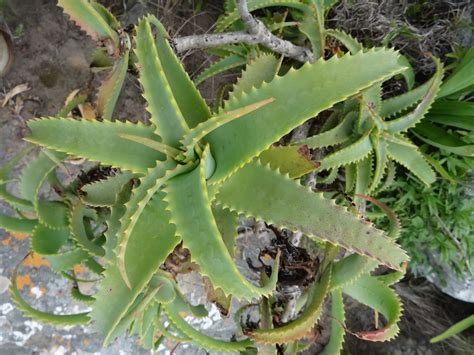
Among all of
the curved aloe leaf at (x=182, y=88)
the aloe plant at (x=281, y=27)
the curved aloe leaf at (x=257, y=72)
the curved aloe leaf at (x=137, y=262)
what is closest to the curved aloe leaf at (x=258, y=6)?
the aloe plant at (x=281, y=27)

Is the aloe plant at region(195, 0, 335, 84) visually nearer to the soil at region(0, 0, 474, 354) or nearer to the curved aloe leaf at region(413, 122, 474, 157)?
the soil at region(0, 0, 474, 354)

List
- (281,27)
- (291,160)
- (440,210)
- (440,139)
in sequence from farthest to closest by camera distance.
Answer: (440,210), (440,139), (281,27), (291,160)

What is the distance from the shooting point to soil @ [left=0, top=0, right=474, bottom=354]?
1.16 meters

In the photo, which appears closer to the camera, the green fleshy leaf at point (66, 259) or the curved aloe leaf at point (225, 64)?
the green fleshy leaf at point (66, 259)

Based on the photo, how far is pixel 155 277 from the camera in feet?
2.43

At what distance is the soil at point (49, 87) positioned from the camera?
1158 mm

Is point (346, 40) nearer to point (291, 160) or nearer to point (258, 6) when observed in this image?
point (258, 6)

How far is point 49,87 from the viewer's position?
1185 millimetres

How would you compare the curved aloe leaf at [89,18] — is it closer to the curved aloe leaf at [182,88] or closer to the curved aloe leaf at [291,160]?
the curved aloe leaf at [182,88]

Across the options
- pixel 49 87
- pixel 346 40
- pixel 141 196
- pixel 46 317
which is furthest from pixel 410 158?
pixel 49 87

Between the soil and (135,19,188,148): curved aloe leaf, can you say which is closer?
(135,19,188,148): curved aloe leaf

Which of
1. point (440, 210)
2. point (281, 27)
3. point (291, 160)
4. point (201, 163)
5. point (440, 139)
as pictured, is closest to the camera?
point (201, 163)

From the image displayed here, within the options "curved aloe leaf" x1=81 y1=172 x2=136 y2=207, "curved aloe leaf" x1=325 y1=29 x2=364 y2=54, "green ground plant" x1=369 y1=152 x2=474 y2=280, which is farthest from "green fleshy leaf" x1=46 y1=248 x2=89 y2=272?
"green ground plant" x1=369 y1=152 x2=474 y2=280

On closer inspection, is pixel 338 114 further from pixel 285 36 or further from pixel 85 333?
pixel 85 333
